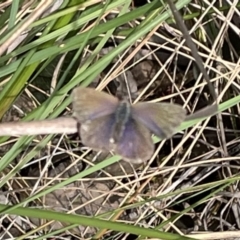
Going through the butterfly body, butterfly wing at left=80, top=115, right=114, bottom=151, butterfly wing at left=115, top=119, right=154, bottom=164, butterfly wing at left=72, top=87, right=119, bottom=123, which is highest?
butterfly wing at left=72, top=87, right=119, bottom=123

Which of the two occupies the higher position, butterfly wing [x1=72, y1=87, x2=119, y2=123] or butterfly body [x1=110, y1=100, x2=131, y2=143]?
butterfly wing [x1=72, y1=87, x2=119, y2=123]

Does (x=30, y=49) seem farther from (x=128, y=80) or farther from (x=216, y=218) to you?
(x=216, y=218)

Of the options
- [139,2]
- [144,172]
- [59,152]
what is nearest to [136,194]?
[144,172]

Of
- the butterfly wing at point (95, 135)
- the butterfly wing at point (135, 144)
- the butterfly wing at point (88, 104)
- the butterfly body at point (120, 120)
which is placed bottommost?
the butterfly wing at point (135, 144)

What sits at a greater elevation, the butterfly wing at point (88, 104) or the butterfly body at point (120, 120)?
the butterfly wing at point (88, 104)

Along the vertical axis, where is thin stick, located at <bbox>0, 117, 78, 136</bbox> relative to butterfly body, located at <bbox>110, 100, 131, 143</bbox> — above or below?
above
